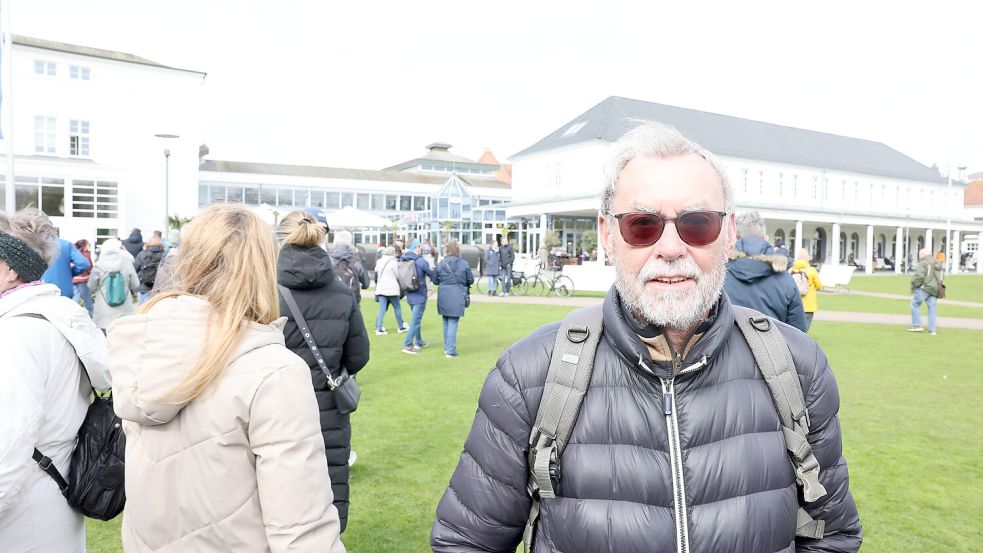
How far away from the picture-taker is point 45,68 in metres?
38.4

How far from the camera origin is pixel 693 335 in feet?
5.89

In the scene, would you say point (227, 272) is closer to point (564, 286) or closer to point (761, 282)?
point (761, 282)

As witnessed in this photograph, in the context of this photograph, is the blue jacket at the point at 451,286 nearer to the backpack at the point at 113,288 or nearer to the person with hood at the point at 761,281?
the backpack at the point at 113,288

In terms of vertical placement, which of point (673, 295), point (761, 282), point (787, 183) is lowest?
point (761, 282)

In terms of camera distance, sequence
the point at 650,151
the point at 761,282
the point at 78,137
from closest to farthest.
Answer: the point at 650,151, the point at 761,282, the point at 78,137

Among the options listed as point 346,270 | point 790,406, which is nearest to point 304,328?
point 790,406

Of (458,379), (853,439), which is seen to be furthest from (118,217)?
(853,439)

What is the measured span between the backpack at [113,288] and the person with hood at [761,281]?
8.17 meters

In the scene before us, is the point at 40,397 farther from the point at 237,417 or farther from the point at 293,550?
the point at 293,550

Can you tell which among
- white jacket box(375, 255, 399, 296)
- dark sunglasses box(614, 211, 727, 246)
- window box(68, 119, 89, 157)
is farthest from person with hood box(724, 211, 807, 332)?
window box(68, 119, 89, 157)

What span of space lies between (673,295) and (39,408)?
6.64 feet

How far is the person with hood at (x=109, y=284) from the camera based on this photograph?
926 centimetres

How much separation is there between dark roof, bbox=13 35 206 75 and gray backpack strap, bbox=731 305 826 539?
46.3 meters

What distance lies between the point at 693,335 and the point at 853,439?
5.69 meters
